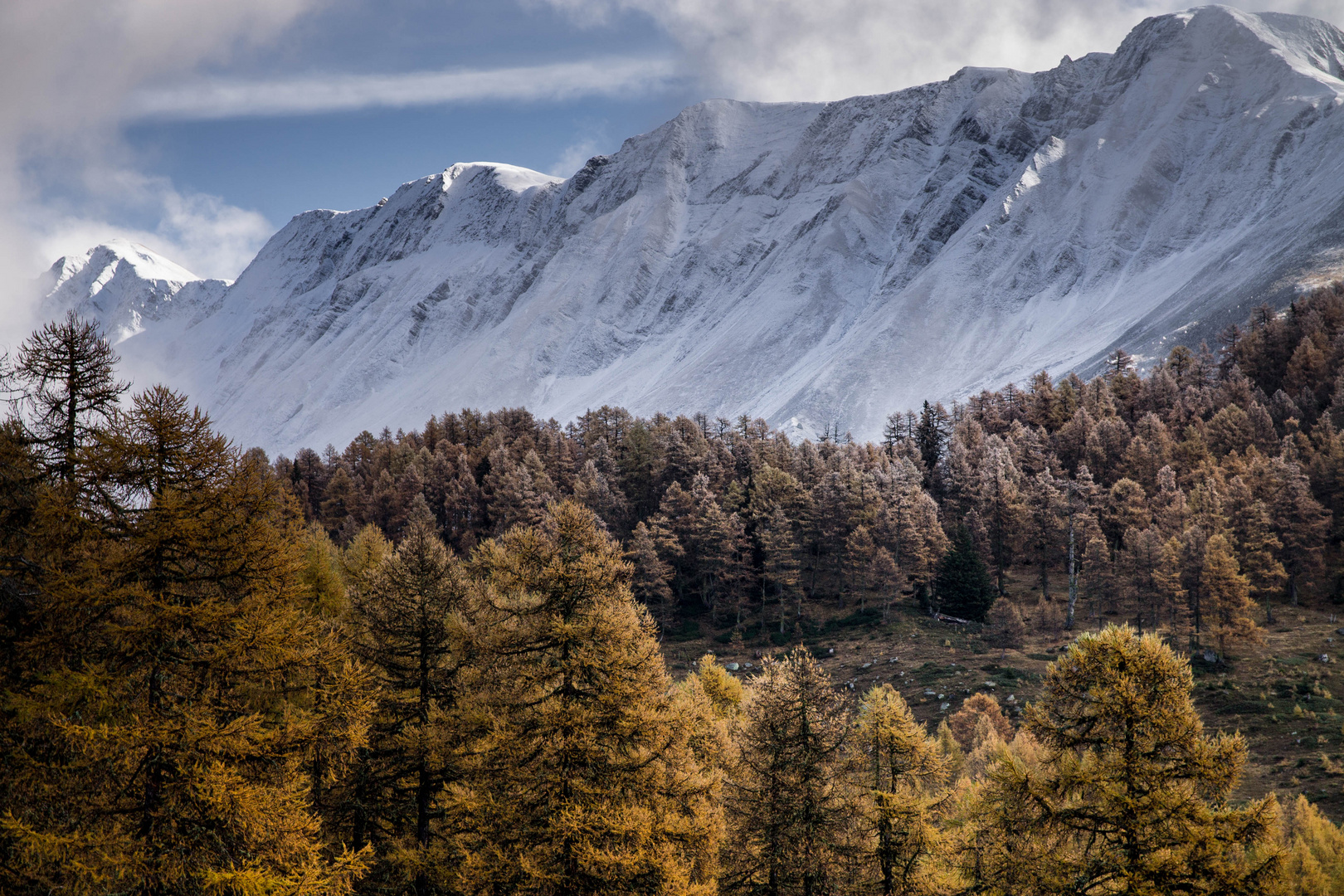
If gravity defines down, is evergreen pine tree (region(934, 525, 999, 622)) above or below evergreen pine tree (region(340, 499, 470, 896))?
above

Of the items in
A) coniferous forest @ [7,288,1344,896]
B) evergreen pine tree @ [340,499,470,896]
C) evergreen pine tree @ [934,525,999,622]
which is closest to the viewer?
coniferous forest @ [7,288,1344,896]

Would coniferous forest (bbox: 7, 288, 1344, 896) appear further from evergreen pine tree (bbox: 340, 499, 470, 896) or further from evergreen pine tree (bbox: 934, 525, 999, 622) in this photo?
evergreen pine tree (bbox: 934, 525, 999, 622)

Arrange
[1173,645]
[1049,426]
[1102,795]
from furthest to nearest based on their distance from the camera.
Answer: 1. [1049,426]
2. [1173,645]
3. [1102,795]

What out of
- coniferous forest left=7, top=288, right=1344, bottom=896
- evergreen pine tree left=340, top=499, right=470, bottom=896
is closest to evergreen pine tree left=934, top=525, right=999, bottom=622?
coniferous forest left=7, top=288, right=1344, bottom=896

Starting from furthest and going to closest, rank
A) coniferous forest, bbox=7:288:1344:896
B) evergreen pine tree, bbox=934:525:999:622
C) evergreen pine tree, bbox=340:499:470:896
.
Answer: evergreen pine tree, bbox=934:525:999:622, evergreen pine tree, bbox=340:499:470:896, coniferous forest, bbox=7:288:1344:896

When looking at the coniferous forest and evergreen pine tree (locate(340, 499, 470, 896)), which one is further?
evergreen pine tree (locate(340, 499, 470, 896))

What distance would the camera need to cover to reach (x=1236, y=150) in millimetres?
178875

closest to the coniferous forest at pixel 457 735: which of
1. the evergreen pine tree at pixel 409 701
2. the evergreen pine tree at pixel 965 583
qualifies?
the evergreen pine tree at pixel 409 701

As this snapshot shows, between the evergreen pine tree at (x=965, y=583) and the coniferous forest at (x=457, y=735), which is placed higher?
the evergreen pine tree at (x=965, y=583)

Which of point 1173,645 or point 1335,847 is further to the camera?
point 1173,645

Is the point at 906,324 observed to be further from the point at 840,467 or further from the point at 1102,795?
the point at 1102,795

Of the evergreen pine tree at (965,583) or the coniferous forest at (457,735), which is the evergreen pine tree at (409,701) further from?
the evergreen pine tree at (965,583)

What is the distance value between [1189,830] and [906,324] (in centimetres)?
18439

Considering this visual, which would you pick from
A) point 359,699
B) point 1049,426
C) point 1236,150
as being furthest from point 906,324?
point 359,699
